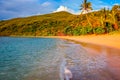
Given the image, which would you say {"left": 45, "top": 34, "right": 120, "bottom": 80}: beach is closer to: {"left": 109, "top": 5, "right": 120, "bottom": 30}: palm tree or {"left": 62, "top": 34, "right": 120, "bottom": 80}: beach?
{"left": 62, "top": 34, "right": 120, "bottom": 80}: beach

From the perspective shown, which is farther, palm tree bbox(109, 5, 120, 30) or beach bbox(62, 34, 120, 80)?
palm tree bbox(109, 5, 120, 30)

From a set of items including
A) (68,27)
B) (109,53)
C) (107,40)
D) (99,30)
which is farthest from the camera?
(68,27)

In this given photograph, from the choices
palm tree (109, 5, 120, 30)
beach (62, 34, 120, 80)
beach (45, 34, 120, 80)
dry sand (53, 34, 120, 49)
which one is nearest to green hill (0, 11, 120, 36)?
palm tree (109, 5, 120, 30)

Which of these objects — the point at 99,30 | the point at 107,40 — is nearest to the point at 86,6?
the point at 99,30

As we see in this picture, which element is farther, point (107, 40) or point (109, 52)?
point (107, 40)

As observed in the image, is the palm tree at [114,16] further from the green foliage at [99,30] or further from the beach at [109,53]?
the beach at [109,53]

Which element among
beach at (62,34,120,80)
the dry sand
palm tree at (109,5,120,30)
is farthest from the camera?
palm tree at (109,5,120,30)

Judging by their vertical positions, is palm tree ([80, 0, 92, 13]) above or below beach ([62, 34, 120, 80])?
above

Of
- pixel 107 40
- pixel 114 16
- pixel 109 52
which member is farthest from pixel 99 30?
pixel 109 52

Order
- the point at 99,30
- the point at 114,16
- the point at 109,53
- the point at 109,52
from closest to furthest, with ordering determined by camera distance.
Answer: the point at 109,53
the point at 109,52
the point at 114,16
the point at 99,30

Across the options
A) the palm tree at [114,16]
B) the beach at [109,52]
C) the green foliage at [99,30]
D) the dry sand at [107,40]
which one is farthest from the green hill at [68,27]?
the beach at [109,52]

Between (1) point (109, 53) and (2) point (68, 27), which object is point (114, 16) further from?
(1) point (109, 53)

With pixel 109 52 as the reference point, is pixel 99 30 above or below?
above

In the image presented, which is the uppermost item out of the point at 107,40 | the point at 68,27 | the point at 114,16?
the point at 114,16
